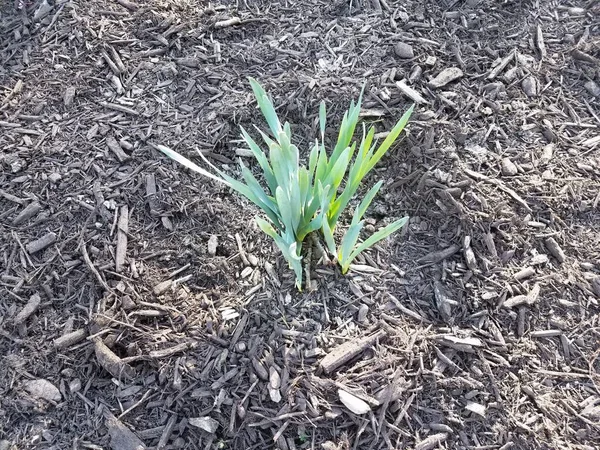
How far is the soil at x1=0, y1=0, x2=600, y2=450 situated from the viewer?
1.47 metres

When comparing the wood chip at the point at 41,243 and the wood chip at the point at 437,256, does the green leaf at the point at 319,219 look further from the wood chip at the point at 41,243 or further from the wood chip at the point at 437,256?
the wood chip at the point at 41,243

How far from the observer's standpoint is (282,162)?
142 centimetres

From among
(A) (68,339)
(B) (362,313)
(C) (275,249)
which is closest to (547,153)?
(B) (362,313)

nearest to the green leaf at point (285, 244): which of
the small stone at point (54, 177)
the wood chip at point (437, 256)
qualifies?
the wood chip at point (437, 256)

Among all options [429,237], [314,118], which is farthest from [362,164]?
[314,118]

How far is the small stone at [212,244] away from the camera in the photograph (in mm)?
1693

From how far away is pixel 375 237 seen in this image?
4.88 feet

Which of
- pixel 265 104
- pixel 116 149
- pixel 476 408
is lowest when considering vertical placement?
pixel 476 408

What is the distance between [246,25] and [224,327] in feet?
4.32

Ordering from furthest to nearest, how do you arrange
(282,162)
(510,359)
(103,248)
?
(103,248) < (510,359) < (282,162)

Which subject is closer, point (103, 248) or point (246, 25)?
point (103, 248)

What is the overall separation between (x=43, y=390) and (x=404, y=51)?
5.55 feet

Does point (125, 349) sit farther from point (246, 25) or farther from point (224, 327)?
point (246, 25)

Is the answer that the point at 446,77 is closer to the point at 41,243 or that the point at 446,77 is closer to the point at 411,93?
the point at 411,93
